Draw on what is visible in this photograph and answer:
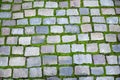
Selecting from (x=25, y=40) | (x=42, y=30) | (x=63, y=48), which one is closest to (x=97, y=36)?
(x=63, y=48)

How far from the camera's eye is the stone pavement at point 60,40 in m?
4.54

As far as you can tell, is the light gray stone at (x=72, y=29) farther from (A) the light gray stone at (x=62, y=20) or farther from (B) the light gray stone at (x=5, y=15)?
(B) the light gray stone at (x=5, y=15)

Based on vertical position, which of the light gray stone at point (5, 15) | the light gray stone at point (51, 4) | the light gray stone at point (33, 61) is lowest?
the light gray stone at point (33, 61)

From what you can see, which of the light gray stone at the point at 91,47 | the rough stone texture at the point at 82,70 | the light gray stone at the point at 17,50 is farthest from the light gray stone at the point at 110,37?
the light gray stone at the point at 17,50

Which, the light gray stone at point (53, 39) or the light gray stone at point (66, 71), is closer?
the light gray stone at point (66, 71)

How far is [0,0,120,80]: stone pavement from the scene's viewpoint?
454 cm

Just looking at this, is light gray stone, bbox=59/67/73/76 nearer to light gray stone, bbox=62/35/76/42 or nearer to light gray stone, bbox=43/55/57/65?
light gray stone, bbox=43/55/57/65

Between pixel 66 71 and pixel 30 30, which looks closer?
pixel 66 71

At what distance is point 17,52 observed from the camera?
4.80 metres

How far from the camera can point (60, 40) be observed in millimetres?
4957

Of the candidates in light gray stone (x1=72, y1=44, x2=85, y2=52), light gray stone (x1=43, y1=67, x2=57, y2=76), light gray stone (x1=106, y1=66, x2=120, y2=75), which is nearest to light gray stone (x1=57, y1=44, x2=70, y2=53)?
light gray stone (x1=72, y1=44, x2=85, y2=52)

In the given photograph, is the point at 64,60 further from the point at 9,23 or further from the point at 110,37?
the point at 9,23

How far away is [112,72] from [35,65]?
1467 millimetres

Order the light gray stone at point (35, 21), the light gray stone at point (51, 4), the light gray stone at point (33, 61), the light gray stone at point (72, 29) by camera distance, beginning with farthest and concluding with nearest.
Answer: the light gray stone at point (51, 4)
the light gray stone at point (35, 21)
the light gray stone at point (72, 29)
the light gray stone at point (33, 61)
